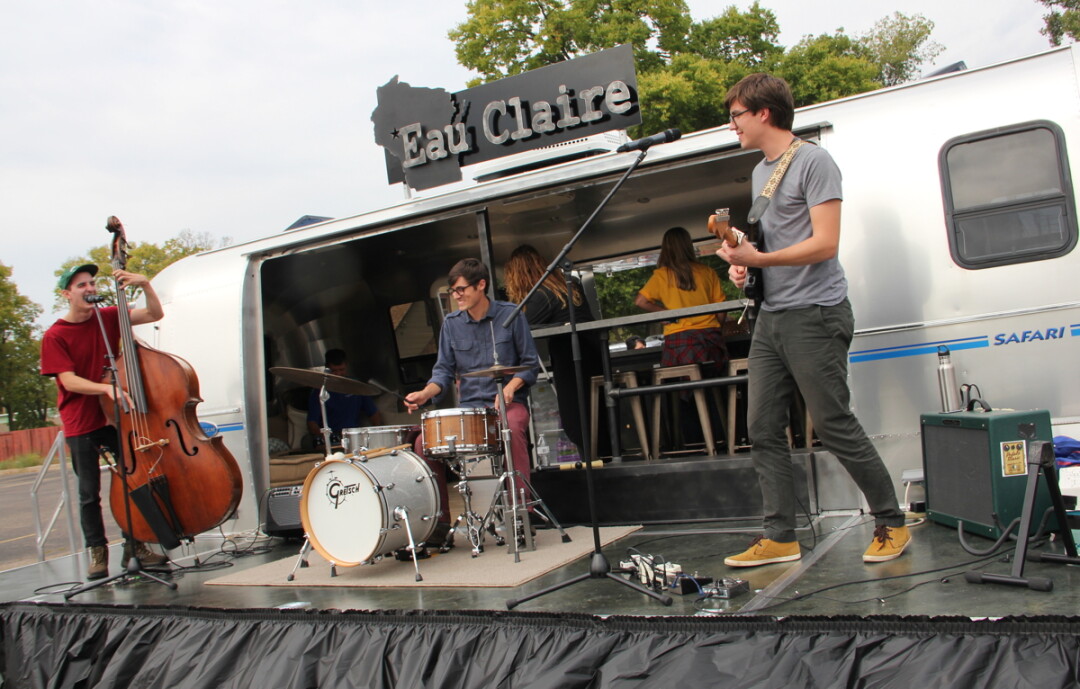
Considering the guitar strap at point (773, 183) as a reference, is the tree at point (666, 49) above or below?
above

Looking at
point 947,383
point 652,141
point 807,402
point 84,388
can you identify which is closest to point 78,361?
point 84,388

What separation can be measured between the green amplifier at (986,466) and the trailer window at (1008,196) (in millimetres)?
958

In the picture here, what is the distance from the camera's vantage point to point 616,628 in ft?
9.79

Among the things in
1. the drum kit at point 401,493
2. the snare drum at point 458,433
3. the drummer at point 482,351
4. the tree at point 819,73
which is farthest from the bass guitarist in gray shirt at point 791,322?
the tree at point 819,73

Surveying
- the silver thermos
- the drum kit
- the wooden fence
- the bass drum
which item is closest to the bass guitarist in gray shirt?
the silver thermos

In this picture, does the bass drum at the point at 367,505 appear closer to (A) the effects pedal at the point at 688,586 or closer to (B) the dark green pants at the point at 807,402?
(A) the effects pedal at the point at 688,586

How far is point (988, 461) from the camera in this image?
369 centimetres

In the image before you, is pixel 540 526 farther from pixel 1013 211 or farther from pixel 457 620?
pixel 1013 211

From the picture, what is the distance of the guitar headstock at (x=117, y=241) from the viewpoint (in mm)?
5141

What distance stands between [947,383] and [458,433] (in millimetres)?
2601

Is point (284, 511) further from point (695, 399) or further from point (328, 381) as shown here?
point (695, 399)

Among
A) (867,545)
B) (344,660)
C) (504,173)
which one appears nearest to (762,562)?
(867,545)

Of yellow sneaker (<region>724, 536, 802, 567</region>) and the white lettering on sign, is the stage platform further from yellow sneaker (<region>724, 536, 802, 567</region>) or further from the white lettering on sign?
the white lettering on sign

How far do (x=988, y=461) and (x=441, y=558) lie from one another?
294 centimetres
